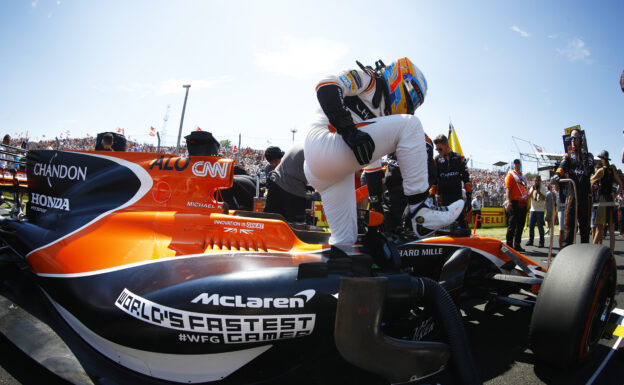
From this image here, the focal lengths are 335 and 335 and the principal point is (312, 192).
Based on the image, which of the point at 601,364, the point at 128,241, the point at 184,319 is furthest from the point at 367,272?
the point at 601,364

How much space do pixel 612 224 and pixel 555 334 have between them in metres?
5.24

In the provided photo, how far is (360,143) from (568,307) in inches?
46.8

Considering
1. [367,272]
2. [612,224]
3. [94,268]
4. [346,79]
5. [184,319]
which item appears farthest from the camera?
[612,224]

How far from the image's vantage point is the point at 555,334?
1505mm

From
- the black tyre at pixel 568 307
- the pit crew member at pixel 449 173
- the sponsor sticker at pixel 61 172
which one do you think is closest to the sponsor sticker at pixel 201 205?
the sponsor sticker at pixel 61 172

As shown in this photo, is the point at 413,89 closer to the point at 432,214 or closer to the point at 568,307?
the point at 432,214

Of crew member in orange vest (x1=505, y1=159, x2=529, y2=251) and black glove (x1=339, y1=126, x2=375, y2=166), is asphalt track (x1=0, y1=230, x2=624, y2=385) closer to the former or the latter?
black glove (x1=339, y1=126, x2=375, y2=166)

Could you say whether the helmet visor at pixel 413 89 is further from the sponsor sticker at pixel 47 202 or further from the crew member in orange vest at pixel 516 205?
the crew member in orange vest at pixel 516 205

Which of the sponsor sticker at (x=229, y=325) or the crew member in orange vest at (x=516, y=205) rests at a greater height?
the crew member in orange vest at (x=516, y=205)

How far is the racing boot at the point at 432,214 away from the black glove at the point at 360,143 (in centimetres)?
45

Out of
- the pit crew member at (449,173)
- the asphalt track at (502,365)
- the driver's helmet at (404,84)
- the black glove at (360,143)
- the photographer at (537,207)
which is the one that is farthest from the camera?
the photographer at (537,207)

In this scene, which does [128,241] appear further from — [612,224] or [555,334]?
[612,224]

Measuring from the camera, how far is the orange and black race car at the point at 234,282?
3.70 feet

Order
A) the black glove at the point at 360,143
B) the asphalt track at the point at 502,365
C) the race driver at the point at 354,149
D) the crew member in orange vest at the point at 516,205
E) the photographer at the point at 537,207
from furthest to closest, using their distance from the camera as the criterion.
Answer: the photographer at the point at 537,207 < the crew member in orange vest at the point at 516,205 < the race driver at the point at 354,149 < the black glove at the point at 360,143 < the asphalt track at the point at 502,365
